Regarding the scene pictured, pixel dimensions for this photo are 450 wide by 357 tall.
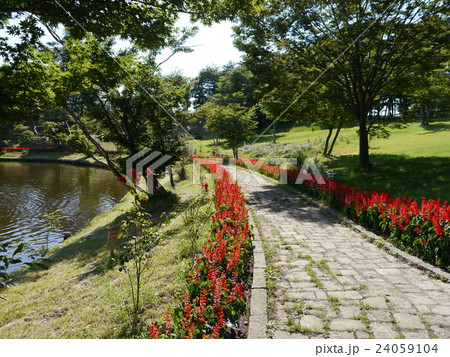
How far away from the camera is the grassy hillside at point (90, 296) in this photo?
404 centimetres

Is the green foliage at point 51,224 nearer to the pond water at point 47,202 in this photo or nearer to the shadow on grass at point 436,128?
the pond water at point 47,202

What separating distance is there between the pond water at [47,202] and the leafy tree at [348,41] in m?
13.3

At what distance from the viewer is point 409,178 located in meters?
11.8

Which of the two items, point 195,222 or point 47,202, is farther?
point 47,202

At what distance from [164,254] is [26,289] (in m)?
3.71

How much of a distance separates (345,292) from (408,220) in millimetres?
2549

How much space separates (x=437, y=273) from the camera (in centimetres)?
453

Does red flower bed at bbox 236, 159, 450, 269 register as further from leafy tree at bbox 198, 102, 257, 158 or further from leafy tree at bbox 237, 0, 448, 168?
leafy tree at bbox 198, 102, 257, 158

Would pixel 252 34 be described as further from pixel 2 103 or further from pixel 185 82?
pixel 2 103

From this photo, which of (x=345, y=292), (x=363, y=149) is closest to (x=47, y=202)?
(x=363, y=149)

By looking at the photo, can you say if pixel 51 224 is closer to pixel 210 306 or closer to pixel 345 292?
pixel 210 306

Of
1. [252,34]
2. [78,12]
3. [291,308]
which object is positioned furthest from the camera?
[252,34]

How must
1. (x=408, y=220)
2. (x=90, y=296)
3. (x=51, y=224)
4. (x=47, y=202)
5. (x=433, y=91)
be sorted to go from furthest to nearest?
(x=47, y=202) → (x=433, y=91) → (x=51, y=224) → (x=408, y=220) → (x=90, y=296)
